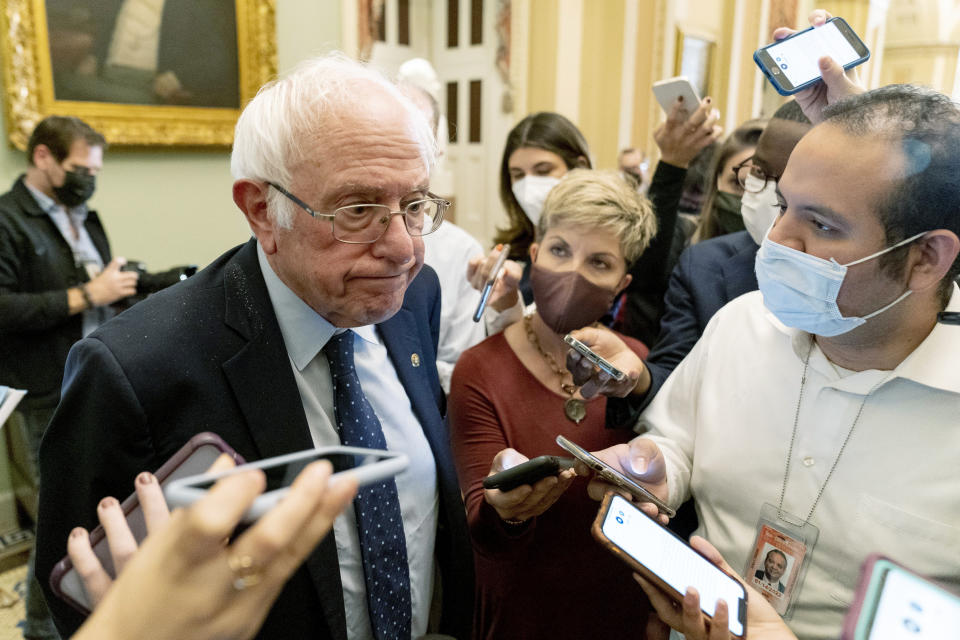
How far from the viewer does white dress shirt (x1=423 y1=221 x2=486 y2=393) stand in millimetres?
2506

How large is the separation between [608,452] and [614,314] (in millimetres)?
953

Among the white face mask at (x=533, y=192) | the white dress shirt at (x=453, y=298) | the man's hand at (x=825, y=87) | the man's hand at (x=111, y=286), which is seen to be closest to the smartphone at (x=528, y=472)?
the man's hand at (x=825, y=87)

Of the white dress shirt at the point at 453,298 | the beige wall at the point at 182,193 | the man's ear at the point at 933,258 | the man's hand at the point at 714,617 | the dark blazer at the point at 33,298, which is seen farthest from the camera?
the beige wall at the point at 182,193

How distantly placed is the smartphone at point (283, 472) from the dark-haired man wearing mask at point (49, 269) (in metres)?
2.60

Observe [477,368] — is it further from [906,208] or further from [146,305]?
[906,208]

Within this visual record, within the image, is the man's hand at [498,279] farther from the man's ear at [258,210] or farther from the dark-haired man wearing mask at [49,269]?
the dark-haired man wearing mask at [49,269]

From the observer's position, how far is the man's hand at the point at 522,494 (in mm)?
1230

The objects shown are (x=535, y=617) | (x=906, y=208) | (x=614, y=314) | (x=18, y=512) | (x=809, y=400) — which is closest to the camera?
(x=906, y=208)

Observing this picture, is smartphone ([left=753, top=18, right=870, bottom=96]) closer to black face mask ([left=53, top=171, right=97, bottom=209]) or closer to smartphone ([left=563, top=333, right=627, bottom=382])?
smartphone ([left=563, top=333, right=627, bottom=382])

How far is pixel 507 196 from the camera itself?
2898 millimetres

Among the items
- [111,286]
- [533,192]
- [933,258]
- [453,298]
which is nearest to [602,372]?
[933,258]

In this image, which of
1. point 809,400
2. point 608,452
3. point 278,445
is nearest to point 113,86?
point 278,445

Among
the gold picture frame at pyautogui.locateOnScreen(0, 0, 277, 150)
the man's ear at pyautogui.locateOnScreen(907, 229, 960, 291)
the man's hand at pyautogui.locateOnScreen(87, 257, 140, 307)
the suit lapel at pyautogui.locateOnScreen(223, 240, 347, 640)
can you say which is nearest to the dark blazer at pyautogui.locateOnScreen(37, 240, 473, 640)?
the suit lapel at pyautogui.locateOnScreen(223, 240, 347, 640)

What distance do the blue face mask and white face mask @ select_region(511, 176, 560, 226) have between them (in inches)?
56.2
